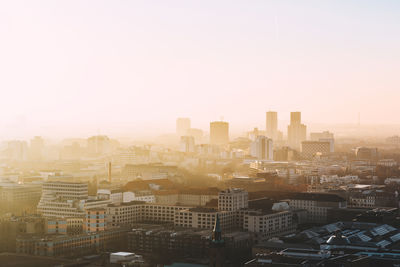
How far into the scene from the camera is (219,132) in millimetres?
90938

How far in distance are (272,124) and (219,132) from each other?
942cm

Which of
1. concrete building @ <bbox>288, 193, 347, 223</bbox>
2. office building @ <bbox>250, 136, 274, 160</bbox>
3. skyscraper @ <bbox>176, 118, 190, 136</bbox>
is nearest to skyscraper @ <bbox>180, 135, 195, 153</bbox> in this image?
office building @ <bbox>250, 136, 274, 160</bbox>

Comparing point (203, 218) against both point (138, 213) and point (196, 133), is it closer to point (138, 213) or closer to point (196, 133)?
point (138, 213)

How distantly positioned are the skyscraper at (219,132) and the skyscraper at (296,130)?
907 centimetres

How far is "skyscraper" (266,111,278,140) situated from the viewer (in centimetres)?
9500

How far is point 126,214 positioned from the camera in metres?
25.0

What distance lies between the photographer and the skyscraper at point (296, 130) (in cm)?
9112

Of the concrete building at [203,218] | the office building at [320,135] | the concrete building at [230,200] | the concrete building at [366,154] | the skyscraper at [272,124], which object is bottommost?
the concrete building at [203,218]

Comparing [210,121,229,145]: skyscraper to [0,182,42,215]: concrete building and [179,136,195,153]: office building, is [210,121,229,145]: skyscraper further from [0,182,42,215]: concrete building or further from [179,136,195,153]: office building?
[0,182,42,215]: concrete building

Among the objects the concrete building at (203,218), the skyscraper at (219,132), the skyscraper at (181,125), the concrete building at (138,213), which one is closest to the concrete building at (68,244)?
the concrete building at (138,213)

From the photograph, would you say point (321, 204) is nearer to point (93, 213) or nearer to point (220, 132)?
point (93, 213)

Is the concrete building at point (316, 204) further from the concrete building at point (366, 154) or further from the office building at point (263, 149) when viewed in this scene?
the concrete building at point (366, 154)

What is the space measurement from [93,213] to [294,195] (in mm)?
11784

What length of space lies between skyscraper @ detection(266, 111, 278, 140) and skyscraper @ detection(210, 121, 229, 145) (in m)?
7.29
